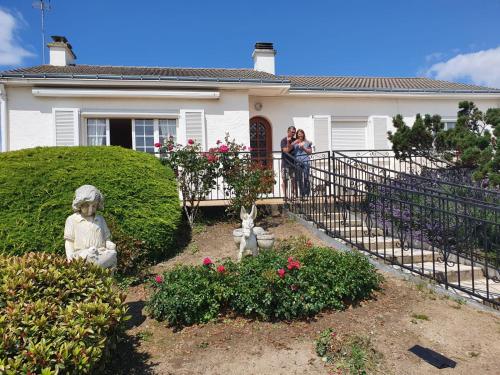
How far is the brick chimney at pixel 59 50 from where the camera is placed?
11758 millimetres

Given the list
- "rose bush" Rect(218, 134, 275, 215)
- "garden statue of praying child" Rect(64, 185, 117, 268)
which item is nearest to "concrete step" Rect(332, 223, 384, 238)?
"rose bush" Rect(218, 134, 275, 215)

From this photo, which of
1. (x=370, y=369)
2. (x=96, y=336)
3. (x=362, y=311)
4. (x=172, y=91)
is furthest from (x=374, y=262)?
(x=172, y=91)

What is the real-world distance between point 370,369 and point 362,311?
105 cm

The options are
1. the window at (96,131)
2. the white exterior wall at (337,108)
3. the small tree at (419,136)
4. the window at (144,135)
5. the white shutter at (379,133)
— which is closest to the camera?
the small tree at (419,136)

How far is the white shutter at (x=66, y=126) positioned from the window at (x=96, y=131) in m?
0.46

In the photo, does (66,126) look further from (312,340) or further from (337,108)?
(312,340)

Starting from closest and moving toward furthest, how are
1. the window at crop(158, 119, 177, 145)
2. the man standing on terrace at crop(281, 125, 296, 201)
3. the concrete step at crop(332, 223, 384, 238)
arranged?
1. the concrete step at crop(332, 223, 384, 238)
2. the man standing on terrace at crop(281, 125, 296, 201)
3. the window at crop(158, 119, 177, 145)

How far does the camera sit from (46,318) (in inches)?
109

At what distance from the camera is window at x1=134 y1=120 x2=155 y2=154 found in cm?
1031

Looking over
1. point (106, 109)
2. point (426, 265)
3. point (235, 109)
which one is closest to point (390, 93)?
point (235, 109)

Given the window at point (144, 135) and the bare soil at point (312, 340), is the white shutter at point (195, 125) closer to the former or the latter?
the window at point (144, 135)

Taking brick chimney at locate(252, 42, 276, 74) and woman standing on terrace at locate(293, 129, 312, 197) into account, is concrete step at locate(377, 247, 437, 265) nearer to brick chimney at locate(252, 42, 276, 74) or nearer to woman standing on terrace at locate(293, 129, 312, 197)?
woman standing on terrace at locate(293, 129, 312, 197)

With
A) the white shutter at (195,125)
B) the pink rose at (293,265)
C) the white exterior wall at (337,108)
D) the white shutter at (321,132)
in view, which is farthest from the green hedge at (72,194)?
the white shutter at (321,132)

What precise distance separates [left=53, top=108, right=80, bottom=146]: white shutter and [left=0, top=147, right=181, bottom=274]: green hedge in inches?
134
